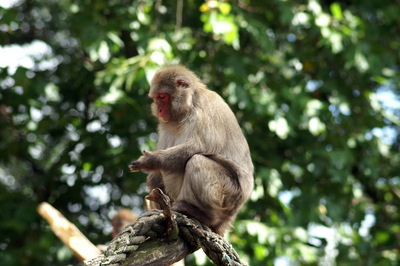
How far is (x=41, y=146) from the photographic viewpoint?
36.1ft

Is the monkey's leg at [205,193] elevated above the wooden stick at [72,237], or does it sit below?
above

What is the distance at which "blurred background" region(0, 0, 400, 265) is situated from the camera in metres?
7.43

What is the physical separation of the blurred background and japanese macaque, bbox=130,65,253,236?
1913 mm

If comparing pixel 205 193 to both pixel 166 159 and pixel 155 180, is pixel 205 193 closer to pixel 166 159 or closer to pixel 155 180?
pixel 166 159

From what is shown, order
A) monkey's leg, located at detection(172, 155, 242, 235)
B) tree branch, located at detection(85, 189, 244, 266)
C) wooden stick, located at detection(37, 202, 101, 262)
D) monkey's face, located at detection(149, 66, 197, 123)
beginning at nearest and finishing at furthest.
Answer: tree branch, located at detection(85, 189, 244, 266), monkey's leg, located at detection(172, 155, 242, 235), monkey's face, located at detection(149, 66, 197, 123), wooden stick, located at detection(37, 202, 101, 262)

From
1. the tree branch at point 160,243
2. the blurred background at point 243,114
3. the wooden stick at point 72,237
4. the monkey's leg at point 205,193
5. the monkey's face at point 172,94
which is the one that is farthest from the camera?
the blurred background at point 243,114

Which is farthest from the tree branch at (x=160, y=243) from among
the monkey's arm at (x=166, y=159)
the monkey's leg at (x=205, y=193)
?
the monkey's arm at (x=166, y=159)

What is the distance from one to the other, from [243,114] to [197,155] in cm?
424

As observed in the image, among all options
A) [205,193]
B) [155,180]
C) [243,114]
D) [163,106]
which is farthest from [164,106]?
[243,114]

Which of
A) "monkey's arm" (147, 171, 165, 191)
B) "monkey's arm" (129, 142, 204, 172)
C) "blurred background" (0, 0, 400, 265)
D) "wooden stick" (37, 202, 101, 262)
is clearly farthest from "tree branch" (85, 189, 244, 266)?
"blurred background" (0, 0, 400, 265)

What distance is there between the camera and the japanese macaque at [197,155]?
4016mm

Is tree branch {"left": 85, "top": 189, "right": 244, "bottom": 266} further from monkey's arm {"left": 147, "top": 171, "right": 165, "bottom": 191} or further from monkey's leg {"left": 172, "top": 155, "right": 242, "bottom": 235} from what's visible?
monkey's arm {"left": 147, "top": 171, "right": 165, "bottom": 191}

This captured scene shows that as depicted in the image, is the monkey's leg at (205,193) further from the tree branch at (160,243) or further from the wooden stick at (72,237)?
the wooden stick at (72,237)

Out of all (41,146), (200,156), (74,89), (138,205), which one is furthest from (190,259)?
(200,156)
